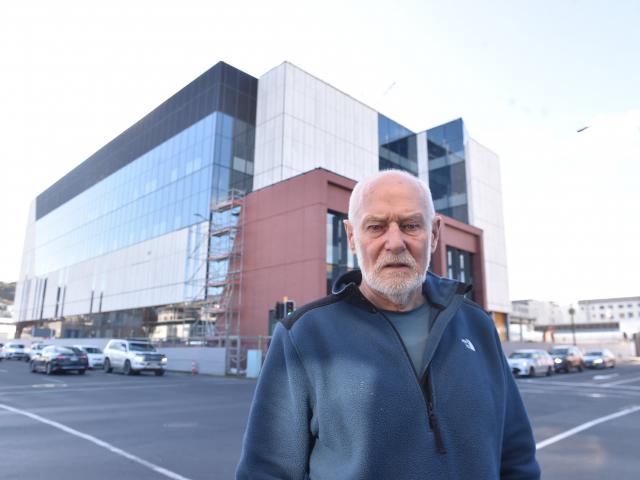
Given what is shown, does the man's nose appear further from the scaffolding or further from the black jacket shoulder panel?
the scaffolding

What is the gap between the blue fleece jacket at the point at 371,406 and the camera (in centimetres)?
162

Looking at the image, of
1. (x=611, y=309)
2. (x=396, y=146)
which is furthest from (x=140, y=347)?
(x=611, y=309)

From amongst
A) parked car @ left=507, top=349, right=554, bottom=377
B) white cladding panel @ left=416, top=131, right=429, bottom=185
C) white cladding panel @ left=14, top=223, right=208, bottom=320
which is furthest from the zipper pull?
white cladding panel @ left=416, top=131, right=429, bottom=185

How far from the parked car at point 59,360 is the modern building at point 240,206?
777 centimetres

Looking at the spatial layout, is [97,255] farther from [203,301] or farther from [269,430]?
[269,430]

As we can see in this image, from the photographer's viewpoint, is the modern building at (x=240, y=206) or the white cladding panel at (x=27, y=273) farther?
the white cladding panel at (x=27, y=273)

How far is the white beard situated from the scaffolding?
27923mm

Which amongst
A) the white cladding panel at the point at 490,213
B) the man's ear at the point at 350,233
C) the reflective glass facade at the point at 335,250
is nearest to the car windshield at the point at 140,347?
the reflective glass facade at the point at 335,250

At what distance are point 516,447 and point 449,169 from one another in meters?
49.4

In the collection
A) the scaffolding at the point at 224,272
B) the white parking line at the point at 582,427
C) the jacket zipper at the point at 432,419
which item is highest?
the scaffolding at the point at 224,272

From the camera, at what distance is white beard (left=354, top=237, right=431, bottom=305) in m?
1.91

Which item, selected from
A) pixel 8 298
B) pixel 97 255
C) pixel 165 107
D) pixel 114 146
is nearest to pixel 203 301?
pixel 165 107

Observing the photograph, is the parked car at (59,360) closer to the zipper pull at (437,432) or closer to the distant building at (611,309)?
the zipper pull at (437,432)

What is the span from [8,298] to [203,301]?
101648 mm
